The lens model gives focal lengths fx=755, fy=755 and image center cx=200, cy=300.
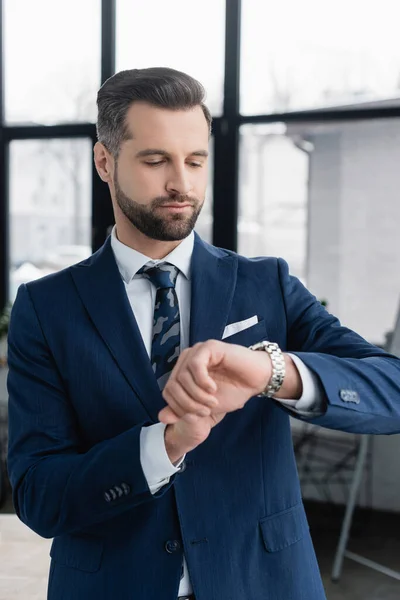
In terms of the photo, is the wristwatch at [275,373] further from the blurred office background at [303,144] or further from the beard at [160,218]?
the blurred office background at [303,144]

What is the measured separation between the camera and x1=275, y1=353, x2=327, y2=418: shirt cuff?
104 centimetres

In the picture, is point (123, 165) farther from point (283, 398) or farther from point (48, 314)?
point (283, 398)

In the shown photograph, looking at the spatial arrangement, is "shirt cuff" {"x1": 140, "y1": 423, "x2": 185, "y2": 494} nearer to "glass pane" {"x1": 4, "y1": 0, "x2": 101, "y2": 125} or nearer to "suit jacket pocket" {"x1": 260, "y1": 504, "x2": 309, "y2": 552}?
"suit jacket pocket" {"x1": 260, "y1": 504, "x2": 309, "y2": 552}

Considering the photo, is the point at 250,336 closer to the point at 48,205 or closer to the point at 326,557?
the point at 326,557

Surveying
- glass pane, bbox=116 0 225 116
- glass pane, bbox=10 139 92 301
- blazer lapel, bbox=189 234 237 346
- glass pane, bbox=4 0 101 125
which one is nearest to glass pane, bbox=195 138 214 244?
glass pane, bbox=116 0 225 116

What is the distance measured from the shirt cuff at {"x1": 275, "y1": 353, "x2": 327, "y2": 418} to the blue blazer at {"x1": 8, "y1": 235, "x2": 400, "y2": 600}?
1cm

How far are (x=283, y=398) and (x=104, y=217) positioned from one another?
4.20 meters

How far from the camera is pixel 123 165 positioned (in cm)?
111

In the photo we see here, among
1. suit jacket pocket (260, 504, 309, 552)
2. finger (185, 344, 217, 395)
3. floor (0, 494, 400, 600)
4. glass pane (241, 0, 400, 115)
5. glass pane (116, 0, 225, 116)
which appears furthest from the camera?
glass pane (116, 0, 225, 116)

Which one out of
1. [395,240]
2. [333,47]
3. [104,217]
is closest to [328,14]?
[333,47]

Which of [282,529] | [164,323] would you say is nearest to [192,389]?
[164,323]

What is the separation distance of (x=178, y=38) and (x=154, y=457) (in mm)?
4403

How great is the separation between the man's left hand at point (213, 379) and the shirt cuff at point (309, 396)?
50mm

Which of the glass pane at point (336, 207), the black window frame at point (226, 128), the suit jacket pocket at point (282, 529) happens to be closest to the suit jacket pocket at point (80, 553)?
the suit jacket pocket at point (282, 529)
